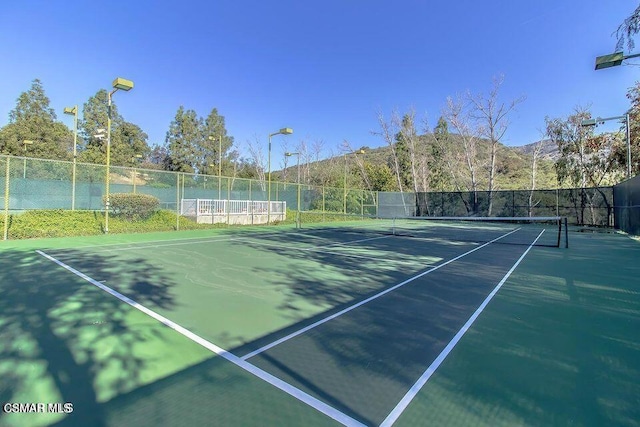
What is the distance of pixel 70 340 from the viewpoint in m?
3.02

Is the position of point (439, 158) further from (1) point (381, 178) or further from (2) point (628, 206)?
(2) point (628, 206)

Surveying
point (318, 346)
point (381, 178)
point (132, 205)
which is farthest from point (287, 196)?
point (381, 178)

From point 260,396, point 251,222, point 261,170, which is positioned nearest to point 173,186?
point 251,222

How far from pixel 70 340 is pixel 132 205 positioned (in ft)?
40.7

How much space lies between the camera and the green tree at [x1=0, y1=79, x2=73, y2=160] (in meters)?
31.3

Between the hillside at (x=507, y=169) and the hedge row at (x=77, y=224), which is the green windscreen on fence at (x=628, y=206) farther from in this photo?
the hedge row at (x=77, y=224)

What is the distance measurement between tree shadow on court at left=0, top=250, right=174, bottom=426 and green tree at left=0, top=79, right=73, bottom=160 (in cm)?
3603

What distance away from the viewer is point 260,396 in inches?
86.0

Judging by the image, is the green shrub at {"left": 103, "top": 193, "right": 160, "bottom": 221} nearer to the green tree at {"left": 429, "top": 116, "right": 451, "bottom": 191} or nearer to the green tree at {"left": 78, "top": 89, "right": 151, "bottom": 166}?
the green tree at {"left": 78, "top": 89, "right": 151, "bottom": 166}

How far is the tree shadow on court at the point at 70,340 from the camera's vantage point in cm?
220

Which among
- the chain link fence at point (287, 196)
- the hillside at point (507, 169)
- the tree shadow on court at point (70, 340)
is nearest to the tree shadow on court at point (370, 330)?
the tree shadow on court at point (70, 340)

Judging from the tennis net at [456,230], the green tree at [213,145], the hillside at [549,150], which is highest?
the green tree at [213,145]

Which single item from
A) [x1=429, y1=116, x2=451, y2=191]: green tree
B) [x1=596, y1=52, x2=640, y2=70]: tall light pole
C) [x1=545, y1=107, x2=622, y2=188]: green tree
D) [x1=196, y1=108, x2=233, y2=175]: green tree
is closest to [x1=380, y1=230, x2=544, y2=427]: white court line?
[x1=596, y1=52, x2=640, y2=70]: tall light pole

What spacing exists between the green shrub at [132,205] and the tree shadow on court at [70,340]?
8786 millimetres
